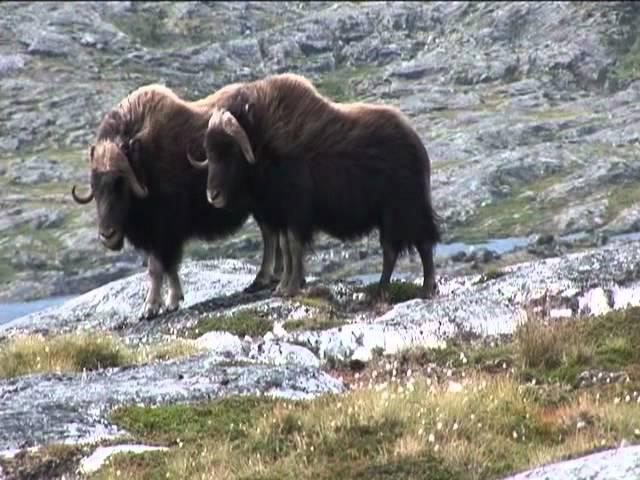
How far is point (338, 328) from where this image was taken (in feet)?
60.8

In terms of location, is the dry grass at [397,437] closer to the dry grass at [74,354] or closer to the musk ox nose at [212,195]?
the dry grass at [74,354]

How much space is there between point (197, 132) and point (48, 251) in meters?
135

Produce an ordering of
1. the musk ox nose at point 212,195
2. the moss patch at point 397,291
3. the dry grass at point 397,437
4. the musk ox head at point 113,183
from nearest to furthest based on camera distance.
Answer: the dry grass at point 397,437 → the musk ox nose at point 212,195 → the musk ox head at point 113,183 → the moss patch at point 397,291

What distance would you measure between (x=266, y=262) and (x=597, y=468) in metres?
17.1

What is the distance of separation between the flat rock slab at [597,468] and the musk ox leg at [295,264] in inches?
569

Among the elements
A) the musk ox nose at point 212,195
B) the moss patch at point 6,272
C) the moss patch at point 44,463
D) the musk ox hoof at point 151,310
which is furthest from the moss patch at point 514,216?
the moss patch at point 44,463

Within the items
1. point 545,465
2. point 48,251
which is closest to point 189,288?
point 545,465

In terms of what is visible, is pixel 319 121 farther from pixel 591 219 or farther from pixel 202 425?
pixel 591 219

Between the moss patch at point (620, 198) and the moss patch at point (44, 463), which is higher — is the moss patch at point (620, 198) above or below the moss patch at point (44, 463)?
below

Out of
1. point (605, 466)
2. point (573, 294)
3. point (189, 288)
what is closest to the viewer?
point (605, 466)

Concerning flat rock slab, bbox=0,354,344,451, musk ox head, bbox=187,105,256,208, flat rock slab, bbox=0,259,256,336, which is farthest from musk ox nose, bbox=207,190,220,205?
flat rock slab, bbox=0,354,344,451

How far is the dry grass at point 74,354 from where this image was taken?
16516 millimetres

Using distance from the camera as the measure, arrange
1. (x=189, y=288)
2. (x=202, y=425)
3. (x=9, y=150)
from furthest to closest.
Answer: (x=9, y=150) < (x=189, y=288) < (x=202, y=425)

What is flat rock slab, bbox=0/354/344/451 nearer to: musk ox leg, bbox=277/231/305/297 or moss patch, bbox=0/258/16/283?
musk ox leg, bbox=277/231/305/297
